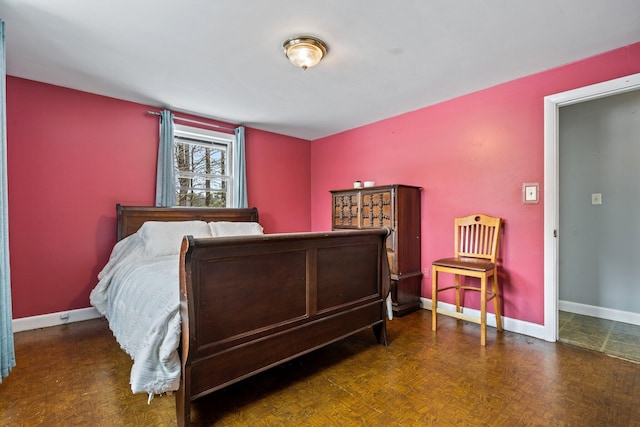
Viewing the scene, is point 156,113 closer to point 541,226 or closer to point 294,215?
point 294,215

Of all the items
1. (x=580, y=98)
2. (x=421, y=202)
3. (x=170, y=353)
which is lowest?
(x=170, y=353)

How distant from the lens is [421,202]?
379 centimetres

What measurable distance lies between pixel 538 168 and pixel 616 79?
83 centimetres

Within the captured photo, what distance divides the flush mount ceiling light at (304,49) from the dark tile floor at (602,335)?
129 inches

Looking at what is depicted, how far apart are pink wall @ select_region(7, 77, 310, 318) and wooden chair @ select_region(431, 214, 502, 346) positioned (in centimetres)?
347

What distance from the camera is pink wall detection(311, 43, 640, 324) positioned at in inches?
110

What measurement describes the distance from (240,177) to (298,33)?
8.13 feet

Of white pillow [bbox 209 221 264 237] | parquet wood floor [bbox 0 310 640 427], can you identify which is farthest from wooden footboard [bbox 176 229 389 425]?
white pillow [bbox 209 221 264 237]

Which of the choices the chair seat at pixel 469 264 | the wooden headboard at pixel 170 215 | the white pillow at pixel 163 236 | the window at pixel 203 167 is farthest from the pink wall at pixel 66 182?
the chair seat at pixel 469 264

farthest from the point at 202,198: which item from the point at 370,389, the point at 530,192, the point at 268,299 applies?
the point at 530,192

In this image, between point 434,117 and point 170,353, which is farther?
point 434,117

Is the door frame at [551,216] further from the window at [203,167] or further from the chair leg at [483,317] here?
the window at [203,167]

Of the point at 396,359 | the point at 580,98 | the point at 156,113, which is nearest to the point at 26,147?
the point at 156,113

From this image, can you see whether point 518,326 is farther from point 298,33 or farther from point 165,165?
point 165,165
